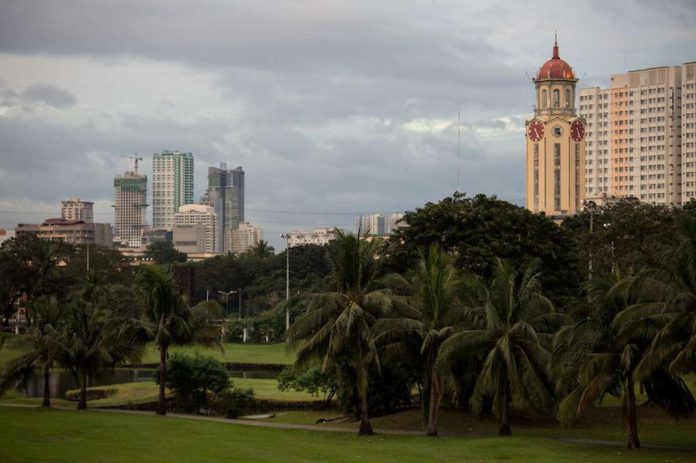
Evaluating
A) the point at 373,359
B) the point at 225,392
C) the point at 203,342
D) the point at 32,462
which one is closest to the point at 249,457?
the point at 32,462

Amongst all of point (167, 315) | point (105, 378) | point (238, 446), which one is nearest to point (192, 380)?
point (167, 315)

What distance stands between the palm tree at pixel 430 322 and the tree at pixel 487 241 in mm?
13333

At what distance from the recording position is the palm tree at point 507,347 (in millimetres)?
43688

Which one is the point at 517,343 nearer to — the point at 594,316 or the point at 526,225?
the point at 594,316

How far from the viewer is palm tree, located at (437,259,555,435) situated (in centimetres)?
4369

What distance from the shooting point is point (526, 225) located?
63.3 meters

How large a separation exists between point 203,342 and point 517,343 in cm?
1561

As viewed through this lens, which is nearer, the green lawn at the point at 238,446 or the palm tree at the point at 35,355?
the green lawn at the point at 238,446

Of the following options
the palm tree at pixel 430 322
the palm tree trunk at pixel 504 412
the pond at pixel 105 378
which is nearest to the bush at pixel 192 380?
the pond at pixel 105 378

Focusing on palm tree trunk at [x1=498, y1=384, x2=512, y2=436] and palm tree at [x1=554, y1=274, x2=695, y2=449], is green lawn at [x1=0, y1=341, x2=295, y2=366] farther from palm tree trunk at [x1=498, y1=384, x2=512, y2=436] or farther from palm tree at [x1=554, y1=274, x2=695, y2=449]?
palm tree at [x1=554, y1=274, x2=695, y2=449]

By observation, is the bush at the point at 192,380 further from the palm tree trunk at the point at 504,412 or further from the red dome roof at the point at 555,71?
the red dome roof at the point at 555,71

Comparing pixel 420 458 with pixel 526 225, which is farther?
pixel 526 225

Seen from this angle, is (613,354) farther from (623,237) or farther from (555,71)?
(555,71)

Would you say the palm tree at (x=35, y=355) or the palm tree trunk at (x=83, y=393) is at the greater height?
the palm tree at (x=35, y=355)
